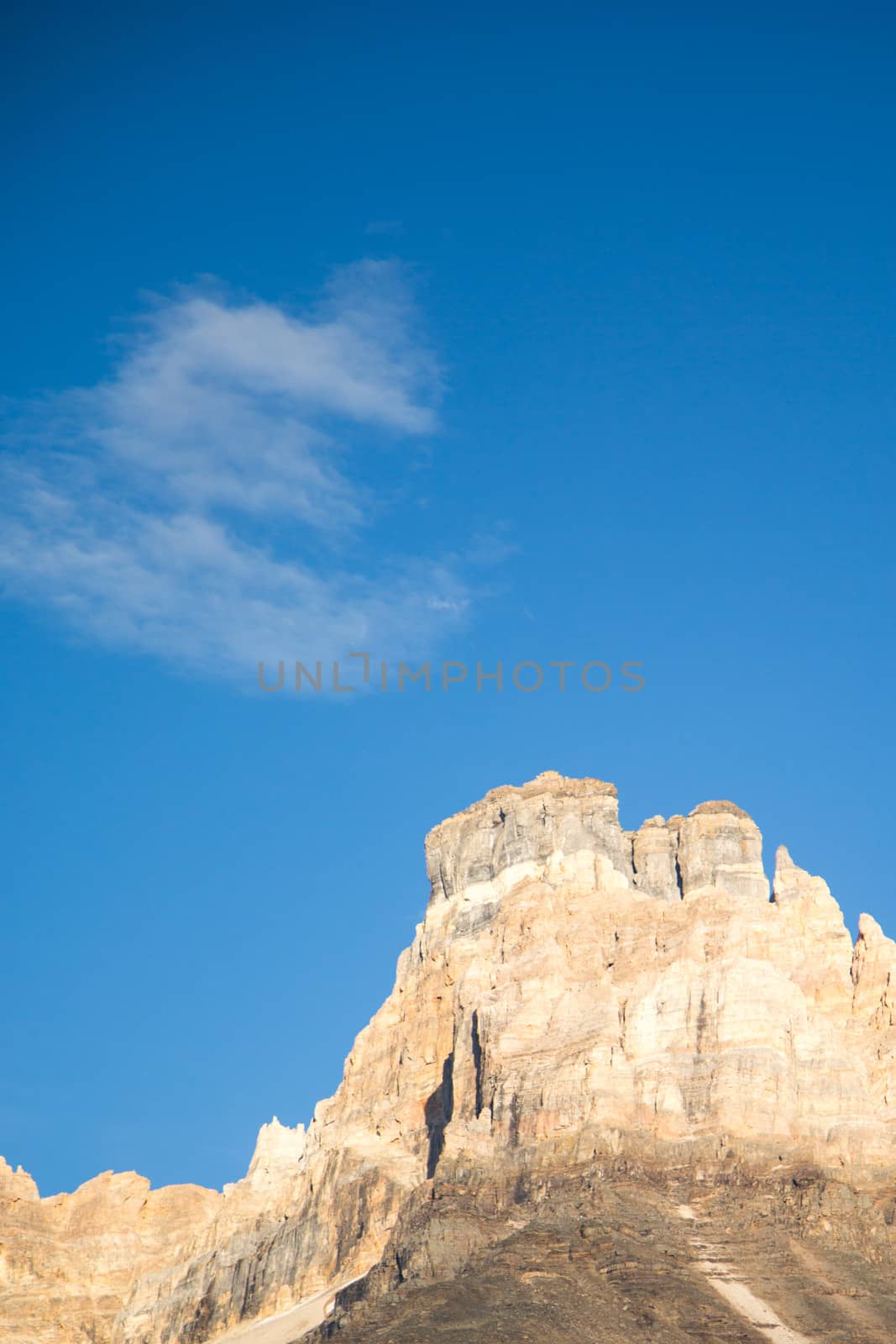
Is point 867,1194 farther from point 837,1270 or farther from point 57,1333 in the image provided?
point 57,1333

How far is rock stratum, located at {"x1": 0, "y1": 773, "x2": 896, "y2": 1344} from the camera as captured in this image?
134750 mm

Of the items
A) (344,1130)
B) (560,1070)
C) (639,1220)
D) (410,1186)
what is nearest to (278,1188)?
(344,1130)

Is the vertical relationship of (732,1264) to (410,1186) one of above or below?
below

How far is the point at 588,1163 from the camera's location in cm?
15375

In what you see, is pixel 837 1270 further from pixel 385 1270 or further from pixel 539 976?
pixel 539 976

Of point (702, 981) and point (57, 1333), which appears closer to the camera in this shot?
point (702, 981)

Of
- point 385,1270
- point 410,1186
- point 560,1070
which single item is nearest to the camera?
point 385,1270

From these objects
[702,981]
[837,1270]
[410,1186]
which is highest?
[702,981]

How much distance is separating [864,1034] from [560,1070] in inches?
1028

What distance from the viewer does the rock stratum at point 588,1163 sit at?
442 feet

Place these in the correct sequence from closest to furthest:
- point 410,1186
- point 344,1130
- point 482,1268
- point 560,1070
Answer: point 482,1268 → point 560,1070 → point 410,1186 → point 344,1130

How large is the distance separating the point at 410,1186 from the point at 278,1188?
22.6 metres

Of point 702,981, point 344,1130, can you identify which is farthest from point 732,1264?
point 344,1130

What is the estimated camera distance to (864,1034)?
173000 millimetres
